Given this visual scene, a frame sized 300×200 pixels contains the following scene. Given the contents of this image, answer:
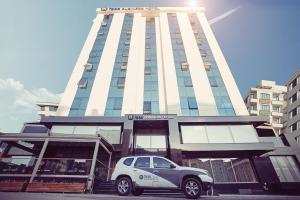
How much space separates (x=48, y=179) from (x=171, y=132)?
10147mm

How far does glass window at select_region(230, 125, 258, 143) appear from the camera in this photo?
2250 cm

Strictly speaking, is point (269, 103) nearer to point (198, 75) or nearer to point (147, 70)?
point (198, 75)

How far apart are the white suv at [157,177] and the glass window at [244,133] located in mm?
12152

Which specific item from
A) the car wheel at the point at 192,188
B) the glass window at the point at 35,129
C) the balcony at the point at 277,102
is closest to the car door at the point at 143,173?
the car wheel at the point at 192,188

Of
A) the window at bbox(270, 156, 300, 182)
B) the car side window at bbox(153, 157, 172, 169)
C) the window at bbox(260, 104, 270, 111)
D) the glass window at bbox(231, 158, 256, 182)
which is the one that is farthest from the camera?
the window at bbox(260, 104, 270, 111)

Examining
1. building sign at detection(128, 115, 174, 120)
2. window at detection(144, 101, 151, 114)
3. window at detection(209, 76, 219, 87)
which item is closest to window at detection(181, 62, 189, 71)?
window at detection(209, 76, 219, 87)

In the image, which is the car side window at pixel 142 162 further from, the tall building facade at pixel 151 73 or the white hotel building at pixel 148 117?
the tall building facade at pixel 151 73

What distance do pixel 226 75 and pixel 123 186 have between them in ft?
74.8

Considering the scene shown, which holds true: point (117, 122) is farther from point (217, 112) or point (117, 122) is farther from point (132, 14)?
point (132, 14)

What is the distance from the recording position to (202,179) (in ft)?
36.8

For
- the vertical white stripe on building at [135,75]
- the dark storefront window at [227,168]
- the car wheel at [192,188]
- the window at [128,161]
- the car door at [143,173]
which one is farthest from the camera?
the vertical white stripe on building at [135,75]

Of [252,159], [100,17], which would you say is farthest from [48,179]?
[100,17]

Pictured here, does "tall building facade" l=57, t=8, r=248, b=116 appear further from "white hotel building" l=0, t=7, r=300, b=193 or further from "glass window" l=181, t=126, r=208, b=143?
"glass window" l=181, t=126, r=208, b=143

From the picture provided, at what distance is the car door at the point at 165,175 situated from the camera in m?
11.4
